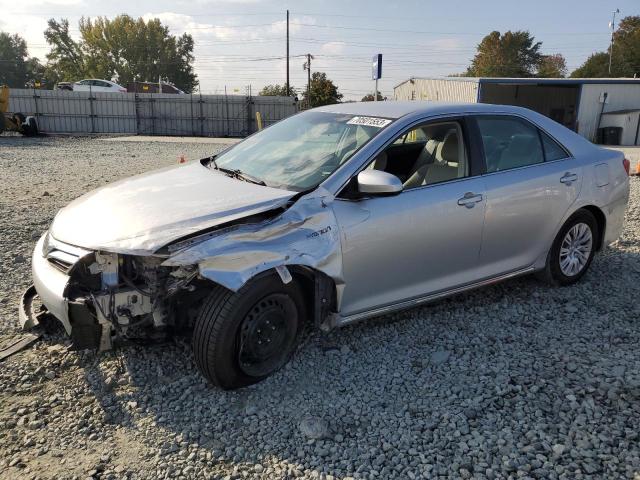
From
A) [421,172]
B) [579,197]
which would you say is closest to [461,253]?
[421,172]

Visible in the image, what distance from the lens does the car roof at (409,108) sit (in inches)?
158

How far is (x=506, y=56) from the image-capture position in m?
76.9

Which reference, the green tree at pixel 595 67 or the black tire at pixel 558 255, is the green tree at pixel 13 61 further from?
the black tire at pixel 558 255

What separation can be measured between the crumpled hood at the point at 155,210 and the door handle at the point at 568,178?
8.22ft

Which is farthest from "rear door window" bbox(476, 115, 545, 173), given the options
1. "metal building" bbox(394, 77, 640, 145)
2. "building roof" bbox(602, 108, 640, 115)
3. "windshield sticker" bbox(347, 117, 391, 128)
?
"building roof" bbox(602, 108, 640, 115)

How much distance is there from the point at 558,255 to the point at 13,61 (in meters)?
96.0

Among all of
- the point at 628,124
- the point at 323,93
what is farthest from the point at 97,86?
the point at 628,124

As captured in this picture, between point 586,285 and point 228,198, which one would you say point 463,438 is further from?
point 586,285

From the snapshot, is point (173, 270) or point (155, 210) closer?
point (173, 270)

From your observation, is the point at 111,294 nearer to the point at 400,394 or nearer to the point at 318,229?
the point at 318,229

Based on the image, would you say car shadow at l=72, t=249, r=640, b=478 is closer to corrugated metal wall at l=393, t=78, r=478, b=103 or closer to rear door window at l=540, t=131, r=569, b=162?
rear door window at l=540, t=131, r=569, b=162

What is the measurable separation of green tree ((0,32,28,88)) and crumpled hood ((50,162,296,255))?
88103 millimetres

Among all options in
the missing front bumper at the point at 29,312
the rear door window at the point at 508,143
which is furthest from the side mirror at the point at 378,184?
the missing front bumper at the point at 29,312

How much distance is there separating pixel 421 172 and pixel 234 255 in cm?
174
